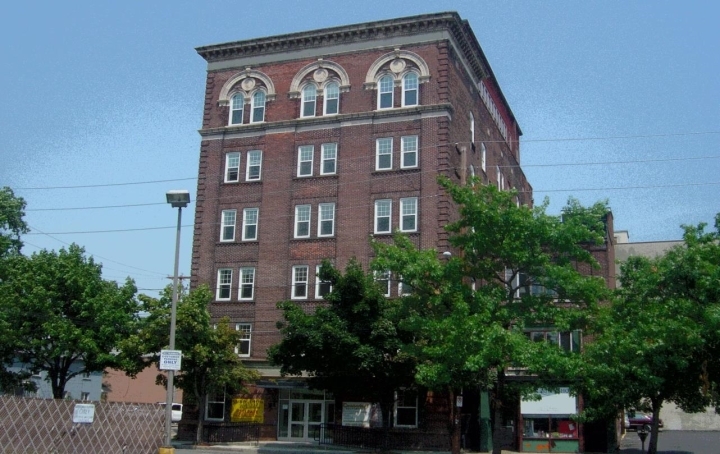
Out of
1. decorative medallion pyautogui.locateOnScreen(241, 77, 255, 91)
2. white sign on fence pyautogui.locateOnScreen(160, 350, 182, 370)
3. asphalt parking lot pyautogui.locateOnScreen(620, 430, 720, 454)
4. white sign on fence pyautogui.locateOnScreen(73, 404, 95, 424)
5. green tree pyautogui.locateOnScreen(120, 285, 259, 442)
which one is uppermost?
decorative medallion pyautogui.locateOnScreen(241, 77, 255, 91)

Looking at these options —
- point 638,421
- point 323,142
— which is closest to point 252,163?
point 323,142

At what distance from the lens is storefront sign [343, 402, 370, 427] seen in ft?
135

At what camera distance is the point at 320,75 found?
46812 mm

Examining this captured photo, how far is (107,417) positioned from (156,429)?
6.05 feet

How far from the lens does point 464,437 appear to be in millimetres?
41781

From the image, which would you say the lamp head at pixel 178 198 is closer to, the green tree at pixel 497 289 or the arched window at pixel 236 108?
the green tree at pixel 497 289

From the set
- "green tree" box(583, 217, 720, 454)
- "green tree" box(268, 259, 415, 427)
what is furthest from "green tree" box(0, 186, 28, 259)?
"green tree" box(583, 217, 720, 454)

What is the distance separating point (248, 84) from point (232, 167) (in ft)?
16.0

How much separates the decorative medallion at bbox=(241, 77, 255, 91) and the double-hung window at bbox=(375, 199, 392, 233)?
10555 mm

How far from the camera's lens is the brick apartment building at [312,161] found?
43.6 meters

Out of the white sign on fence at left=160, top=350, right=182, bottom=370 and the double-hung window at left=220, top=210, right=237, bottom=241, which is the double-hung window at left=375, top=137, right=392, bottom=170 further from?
the white sign on fence at left=160, top=350, right=182, bottom=370

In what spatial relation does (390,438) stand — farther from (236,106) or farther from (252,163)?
(236,106)

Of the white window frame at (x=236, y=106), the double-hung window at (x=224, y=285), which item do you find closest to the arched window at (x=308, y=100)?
the white window frame at (x=236, y=106)

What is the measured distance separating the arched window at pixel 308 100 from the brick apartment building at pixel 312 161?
0.07 metres
